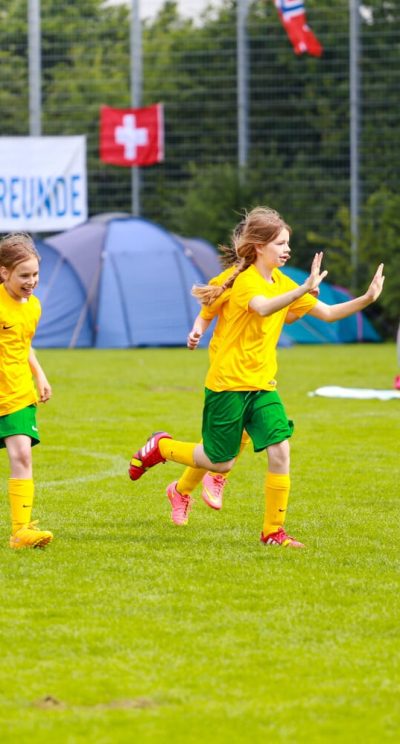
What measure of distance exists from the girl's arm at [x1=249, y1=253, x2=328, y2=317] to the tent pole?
25.9 meters

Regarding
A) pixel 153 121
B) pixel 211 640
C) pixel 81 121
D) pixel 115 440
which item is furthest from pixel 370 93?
pixel 211 640

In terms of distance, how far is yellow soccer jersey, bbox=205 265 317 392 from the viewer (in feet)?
20.7

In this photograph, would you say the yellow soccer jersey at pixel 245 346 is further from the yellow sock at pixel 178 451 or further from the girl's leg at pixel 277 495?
the yellow sock at pixel 178 451

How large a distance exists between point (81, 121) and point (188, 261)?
11.5 meters

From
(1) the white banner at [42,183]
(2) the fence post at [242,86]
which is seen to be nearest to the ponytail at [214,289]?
(1) the white banner at [42,183]

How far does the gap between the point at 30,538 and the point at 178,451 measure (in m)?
0.98

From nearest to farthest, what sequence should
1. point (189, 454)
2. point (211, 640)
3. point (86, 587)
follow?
point (211, 640)
point (86, 587)
point (189, 454)

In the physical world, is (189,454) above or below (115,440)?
above

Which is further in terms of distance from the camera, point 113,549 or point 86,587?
point 113,549

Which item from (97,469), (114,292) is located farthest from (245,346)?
(114,292)

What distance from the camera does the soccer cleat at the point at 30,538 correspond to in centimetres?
609

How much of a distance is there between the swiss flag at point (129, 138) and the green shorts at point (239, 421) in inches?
948

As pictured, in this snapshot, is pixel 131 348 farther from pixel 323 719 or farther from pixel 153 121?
pixel 323 719

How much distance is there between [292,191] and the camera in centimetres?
3197
